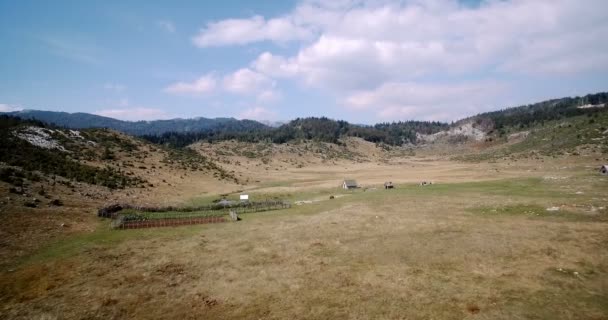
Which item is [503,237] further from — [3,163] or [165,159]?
[165,159]

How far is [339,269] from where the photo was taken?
2409 centimetres

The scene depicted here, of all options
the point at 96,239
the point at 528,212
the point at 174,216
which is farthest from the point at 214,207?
the point at 528,212

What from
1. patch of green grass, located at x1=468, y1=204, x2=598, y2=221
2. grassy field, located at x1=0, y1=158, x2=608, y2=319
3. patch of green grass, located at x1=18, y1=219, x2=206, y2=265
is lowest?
grassy field, located at x1=0, y1=158, x2=608, y2=319

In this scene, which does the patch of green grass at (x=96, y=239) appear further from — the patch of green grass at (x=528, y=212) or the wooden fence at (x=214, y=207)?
the patch of green grass at (x=528, y=212)

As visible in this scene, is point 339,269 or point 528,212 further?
point 528,212

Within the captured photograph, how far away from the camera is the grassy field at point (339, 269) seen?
18.5m

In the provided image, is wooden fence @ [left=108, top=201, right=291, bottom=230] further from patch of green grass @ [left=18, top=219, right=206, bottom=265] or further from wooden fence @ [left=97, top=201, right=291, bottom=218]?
patch of green grass @ [left=18, top=219, right=206, bottom=265]

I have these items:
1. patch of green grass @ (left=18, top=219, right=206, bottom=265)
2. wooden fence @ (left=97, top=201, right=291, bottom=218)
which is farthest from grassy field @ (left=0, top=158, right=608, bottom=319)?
wooden fence @ (left=97, top=201, right=291, bottom=218)

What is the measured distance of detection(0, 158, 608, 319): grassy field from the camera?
18531 mm

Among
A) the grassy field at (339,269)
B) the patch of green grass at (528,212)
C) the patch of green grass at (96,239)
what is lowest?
the grassy field at (339,269)

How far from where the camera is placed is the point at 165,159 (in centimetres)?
8938

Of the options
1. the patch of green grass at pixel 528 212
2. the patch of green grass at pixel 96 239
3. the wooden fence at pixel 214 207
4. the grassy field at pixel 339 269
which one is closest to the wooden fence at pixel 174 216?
the wooden fence at pixel 214 207

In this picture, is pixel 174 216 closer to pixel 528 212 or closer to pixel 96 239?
pixel 96 239

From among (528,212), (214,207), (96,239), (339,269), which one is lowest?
(339,269)
